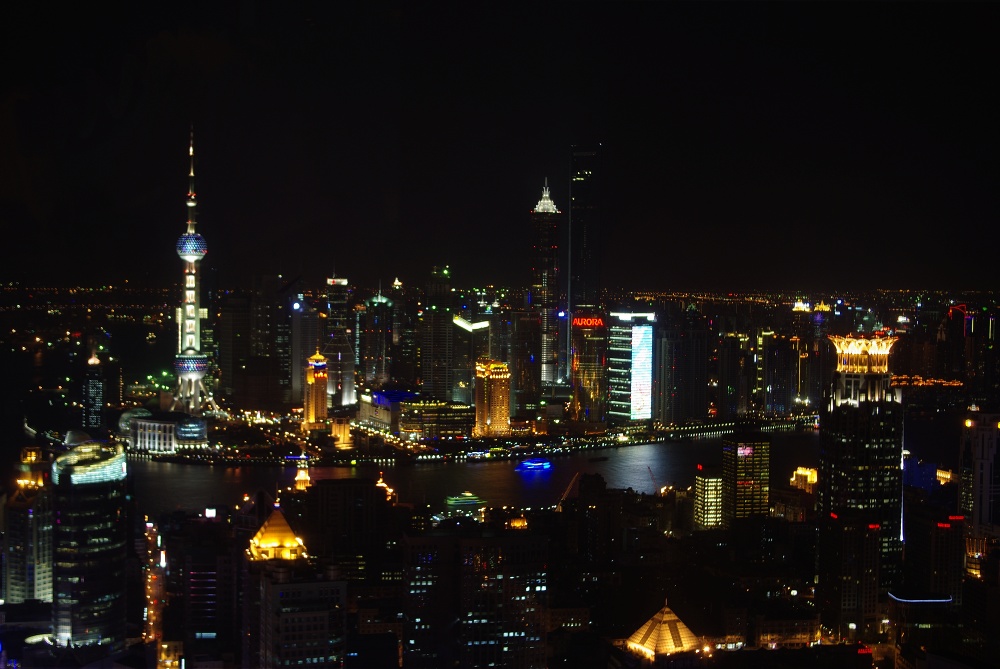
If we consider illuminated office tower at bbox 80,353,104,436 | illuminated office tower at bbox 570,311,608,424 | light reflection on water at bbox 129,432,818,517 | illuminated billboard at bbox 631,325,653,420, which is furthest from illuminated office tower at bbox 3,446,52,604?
illuminated billboard at bbox 631,325,653,420

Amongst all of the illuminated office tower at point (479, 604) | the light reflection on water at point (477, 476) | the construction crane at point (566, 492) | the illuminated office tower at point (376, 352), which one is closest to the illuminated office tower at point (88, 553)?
the illuminated office tower at point (479, 604)

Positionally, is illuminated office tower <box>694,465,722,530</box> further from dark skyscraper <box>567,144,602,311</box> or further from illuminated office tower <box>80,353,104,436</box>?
illuminated office tower <box>80,353,104,436</box>

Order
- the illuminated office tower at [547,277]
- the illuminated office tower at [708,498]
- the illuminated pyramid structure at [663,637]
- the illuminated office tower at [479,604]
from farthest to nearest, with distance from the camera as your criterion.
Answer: the illuminated office tower at [547,277] → the illuminated office tower at [708,498] → the illuminated pyramid structure at [663,637] → the illuminated office tower at [479,604]

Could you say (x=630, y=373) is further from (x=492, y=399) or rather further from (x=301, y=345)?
(x=301, y=345)

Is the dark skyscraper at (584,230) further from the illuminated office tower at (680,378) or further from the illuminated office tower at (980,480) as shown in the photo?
the illuminated office tower at (980,480)

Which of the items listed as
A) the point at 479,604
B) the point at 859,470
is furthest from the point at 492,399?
the point at 479,604
